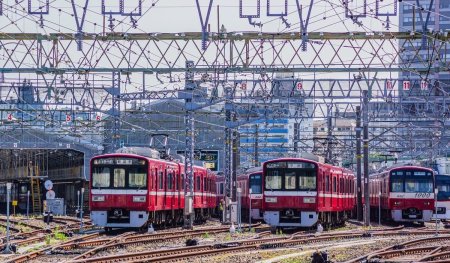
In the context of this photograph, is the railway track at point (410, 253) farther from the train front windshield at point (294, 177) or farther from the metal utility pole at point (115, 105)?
the metal utility pole at point (115, 105)

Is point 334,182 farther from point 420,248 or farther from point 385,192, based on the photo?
point 420,248

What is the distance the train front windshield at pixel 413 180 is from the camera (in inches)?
1452

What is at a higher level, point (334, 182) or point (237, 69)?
point (237, 69)

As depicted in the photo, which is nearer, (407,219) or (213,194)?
(407,219)

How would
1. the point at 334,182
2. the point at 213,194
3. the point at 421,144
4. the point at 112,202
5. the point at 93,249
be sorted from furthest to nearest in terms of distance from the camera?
the point at 421,144, the point at 213,194, the point at 334,182, the point at 112,202, the point at 93,249

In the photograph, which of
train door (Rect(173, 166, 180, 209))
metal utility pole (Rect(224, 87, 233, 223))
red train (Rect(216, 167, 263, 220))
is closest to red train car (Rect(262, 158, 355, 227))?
train door (Rect(173, 166, 180, 209))

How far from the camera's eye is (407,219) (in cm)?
3709

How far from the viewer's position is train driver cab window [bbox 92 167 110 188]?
28969 millimetres

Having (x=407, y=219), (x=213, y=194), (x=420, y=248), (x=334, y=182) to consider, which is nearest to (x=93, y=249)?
(x=420, y=248)

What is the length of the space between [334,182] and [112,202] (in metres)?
8.17

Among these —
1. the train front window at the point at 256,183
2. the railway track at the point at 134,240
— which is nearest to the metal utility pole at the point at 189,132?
the railway track at the point at 134,240

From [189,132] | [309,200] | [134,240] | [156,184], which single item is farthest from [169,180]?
[134,240]

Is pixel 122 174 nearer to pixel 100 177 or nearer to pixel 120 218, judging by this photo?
pixel 100 177

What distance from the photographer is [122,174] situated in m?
29.0
